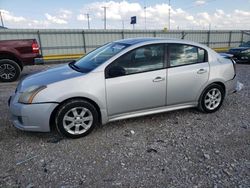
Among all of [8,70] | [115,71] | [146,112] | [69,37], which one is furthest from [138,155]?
[69,37]

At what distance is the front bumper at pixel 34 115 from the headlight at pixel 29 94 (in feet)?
0.20

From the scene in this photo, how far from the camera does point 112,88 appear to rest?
3.37 metres

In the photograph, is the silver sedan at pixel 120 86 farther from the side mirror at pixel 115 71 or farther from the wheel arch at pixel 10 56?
the wheel arch at pixel 10 56

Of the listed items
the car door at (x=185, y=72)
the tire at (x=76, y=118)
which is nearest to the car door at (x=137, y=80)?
the car door at (x=185, y=72)

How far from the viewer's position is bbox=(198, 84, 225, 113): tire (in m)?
4.20

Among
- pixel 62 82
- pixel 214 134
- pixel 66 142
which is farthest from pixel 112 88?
pixel 214 134

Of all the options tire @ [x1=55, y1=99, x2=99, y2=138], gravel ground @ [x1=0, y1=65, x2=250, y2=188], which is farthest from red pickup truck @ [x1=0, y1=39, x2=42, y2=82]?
tire @ [x1=55, y1=99, x2=99, y2=138]

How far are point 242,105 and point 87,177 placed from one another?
12.7 ft

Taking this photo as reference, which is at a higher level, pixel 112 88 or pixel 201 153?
pixel 112 88

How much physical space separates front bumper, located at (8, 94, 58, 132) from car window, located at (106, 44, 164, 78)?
105 cm

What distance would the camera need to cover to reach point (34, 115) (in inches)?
123

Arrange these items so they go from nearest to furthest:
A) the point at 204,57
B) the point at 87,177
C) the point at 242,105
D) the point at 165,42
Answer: the point at 87,177
the point at 165,42
the point at 204,57
the point at 242,105

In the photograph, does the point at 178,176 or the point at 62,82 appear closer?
the point at 178,176

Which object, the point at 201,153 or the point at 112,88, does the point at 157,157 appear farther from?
the point at 112,88
